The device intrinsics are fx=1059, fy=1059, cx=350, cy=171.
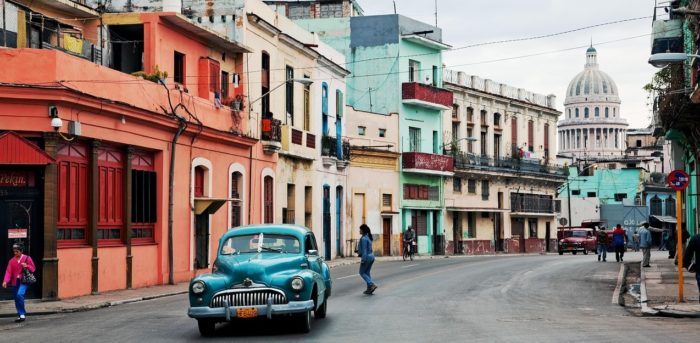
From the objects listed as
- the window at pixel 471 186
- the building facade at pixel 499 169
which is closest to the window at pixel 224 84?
the building facade at pixel 499 169

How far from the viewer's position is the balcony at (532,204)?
73688mm

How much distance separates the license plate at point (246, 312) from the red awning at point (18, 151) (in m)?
9.94

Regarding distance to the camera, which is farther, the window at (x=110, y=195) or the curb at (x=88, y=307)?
the window at (x=110, y=195)

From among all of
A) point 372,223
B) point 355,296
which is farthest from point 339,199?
point 355,296

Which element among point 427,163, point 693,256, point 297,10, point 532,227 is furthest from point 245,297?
point 532,227

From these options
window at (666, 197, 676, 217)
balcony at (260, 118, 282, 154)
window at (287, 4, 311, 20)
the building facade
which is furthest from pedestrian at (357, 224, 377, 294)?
window at (666, 197, 676, 217)

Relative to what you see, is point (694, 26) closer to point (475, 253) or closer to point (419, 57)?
point (419, 57)

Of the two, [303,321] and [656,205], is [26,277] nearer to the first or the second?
[303,321]

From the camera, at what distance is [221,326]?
57.9ft

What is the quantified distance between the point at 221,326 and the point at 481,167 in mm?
53153

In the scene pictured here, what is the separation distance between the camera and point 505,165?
7238 cm

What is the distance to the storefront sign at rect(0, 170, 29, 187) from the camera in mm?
23781

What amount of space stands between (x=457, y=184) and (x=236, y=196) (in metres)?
31.8

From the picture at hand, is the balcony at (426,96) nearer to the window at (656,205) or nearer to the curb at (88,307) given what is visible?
the curb at (88,307)
